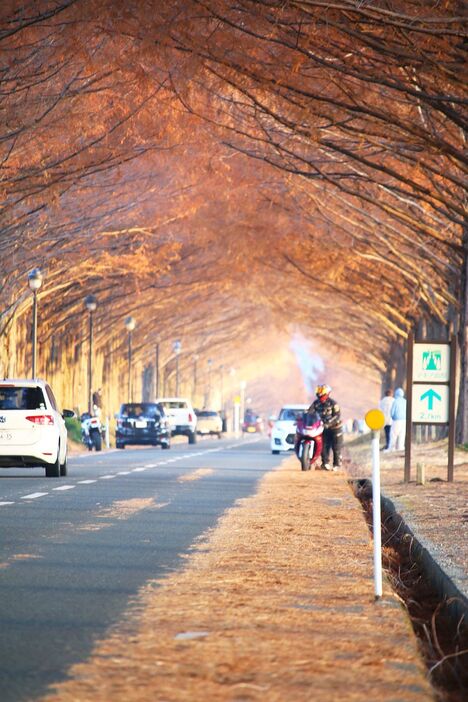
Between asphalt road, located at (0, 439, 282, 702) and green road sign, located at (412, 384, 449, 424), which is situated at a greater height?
green road sign, located at (412, 384, 449, 424)

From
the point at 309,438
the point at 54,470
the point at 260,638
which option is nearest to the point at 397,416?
the point at 309,438

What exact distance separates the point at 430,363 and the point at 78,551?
1316 centimetres

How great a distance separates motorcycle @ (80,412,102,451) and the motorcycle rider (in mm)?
19624

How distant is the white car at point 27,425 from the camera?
25.9m

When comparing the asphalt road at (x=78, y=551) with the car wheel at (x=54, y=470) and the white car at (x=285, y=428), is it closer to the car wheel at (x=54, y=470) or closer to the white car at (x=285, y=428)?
the car wheel at (x=54, y=470)

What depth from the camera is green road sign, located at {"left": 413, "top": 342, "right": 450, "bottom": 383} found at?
25094mm

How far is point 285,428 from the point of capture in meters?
50.9

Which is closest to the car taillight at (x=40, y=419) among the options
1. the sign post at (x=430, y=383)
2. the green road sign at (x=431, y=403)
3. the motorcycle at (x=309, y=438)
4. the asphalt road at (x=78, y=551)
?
the asphalt road at (x=78, y=551)

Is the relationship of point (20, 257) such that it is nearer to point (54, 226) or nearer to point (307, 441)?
point (54, 226)

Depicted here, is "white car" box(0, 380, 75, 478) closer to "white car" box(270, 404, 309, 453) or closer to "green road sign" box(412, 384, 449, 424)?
"green road sign" box(412, 384, 449, 424)

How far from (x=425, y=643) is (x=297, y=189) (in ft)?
121

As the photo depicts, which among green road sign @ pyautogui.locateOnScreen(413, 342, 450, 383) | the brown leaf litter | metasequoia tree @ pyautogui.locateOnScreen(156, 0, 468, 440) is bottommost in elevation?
the brown leaf litter

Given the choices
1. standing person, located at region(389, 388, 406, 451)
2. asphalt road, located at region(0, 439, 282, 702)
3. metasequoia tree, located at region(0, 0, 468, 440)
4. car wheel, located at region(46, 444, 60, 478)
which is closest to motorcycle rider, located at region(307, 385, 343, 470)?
metasequoia tree, located at region(0, 0, 468, 440)

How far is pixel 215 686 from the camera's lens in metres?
6.57
